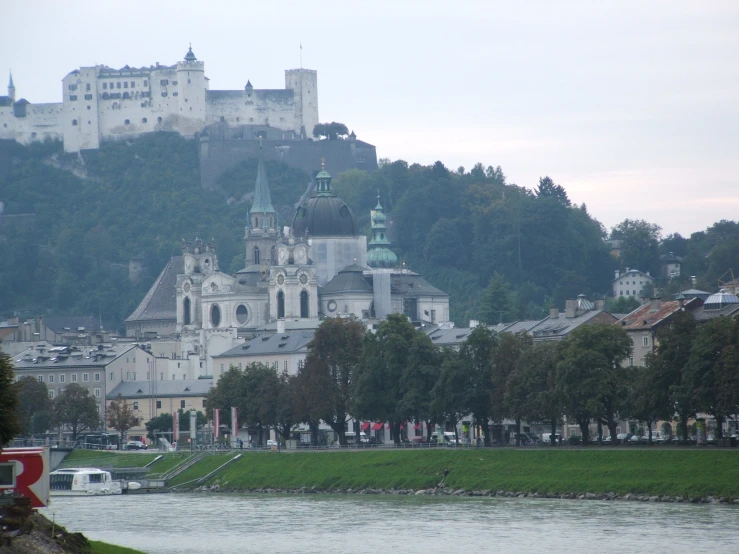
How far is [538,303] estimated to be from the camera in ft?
633

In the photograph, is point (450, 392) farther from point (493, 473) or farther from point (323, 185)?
point (323, 185)

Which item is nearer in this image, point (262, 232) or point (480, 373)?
point (480, 373)

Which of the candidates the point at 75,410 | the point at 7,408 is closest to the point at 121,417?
the point at 75,410

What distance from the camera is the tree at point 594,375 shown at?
3332 inches

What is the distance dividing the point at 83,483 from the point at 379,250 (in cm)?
7754

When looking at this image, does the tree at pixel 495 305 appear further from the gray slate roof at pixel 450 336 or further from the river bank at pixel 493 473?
the river bank at pixel 493 473

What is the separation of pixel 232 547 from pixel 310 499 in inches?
905

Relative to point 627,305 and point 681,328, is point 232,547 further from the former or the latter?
point 627,305

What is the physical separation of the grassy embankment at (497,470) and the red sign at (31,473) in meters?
33.0

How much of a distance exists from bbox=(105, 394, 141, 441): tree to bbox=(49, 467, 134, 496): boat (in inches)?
1026

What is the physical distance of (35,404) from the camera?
124688 millimetres

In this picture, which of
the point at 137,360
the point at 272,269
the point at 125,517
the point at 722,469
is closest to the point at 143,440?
the point at 137,360

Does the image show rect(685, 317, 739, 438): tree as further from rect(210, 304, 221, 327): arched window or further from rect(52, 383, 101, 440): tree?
rect(210, 304, 221, 327): arched window

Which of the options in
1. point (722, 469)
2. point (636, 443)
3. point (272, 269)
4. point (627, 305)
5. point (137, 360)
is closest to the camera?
point (722, 469)
